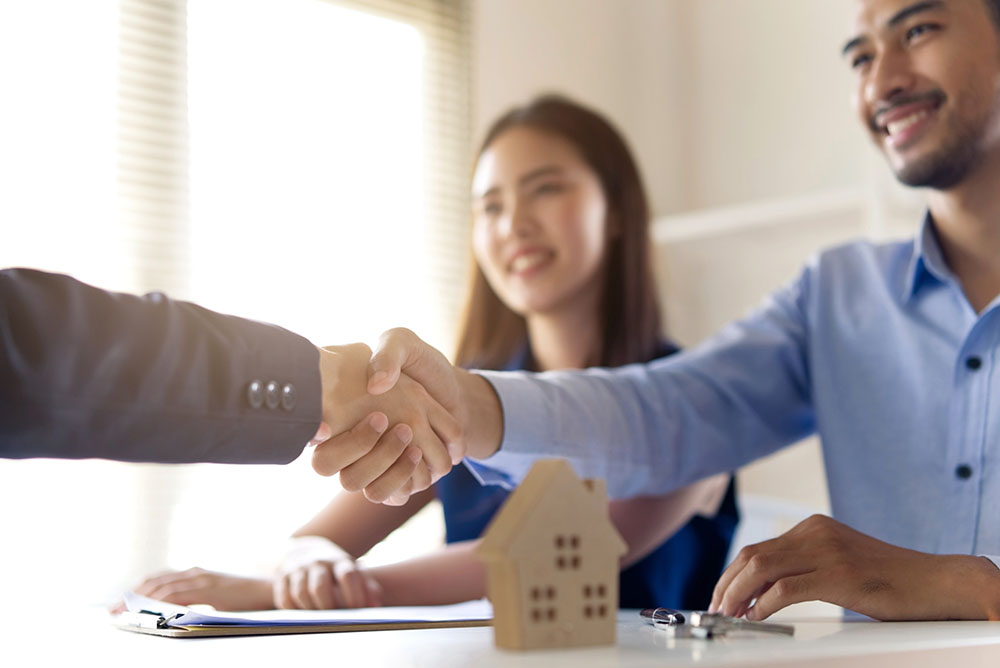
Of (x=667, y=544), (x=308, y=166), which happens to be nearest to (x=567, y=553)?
(x=667, y=544)

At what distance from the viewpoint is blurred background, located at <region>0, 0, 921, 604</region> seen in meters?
2.11

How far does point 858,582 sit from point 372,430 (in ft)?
1.41

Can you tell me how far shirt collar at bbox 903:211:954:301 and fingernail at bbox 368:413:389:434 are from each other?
0.75 m

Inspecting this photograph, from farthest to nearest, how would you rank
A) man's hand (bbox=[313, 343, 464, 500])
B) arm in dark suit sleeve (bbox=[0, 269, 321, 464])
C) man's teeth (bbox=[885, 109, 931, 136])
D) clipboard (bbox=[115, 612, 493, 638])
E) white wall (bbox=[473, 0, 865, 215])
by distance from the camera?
white wall (bbox=[473, 0, 865, 215]) < man's teeth (bbox=[885, 109, 931, 136]) < man's hand (bbox=[313, 343, 464, 500]) < clipboard (bbox=[115, 612, 493, 638]) < arm in dark suit sleeve (bbox=[0, 269, 321, 464])

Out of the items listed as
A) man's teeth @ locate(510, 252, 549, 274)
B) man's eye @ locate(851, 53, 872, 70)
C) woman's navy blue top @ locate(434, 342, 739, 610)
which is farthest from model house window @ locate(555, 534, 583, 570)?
man's teeth @ locate(510, 252, 549, 274)

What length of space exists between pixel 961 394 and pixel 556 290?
76cm

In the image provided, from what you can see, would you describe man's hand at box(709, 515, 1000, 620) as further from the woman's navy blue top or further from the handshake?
the woman's navy blue top

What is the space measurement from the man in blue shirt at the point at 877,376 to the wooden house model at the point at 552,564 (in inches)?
16.8

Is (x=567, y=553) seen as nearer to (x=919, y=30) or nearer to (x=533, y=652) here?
(x=533, y=652)

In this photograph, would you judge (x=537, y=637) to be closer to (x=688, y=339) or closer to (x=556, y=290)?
(x=556, y=290)

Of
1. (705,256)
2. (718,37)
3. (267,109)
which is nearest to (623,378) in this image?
(267,109)

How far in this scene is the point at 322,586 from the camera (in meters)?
1.17

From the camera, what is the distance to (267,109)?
2420 millimetres

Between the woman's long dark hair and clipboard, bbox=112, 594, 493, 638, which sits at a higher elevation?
the woman's long dark hair
